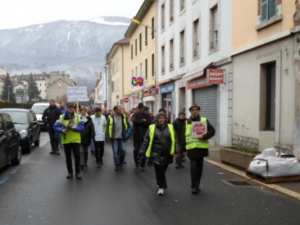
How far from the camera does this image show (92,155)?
40.6 ft

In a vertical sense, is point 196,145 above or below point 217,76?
below

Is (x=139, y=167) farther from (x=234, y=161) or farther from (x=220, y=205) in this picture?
(x=220, y=205)

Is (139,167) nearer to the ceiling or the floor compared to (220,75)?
nearer to the floor

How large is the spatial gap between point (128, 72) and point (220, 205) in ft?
131

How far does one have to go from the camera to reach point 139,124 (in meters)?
9.92

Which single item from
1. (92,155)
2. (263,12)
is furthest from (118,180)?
→ (263,12)

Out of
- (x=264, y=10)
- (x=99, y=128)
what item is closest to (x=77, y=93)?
(x=99, y=128)

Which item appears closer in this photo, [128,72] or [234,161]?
[234,161]

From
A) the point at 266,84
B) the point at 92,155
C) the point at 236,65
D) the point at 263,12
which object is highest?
the point at 263,12

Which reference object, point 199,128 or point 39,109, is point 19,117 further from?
point 39,109

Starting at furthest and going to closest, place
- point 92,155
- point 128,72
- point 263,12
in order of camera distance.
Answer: point 128,72 < point 92,155 < point 263,12

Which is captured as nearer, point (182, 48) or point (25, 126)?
point (25, 126)

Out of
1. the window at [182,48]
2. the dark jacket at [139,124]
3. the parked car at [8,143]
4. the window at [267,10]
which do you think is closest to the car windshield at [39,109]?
the window at [182,48]

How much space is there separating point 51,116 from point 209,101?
772cm
